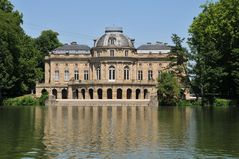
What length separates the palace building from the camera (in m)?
78.1

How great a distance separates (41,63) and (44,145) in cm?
7387

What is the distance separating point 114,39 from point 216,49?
26.7 m

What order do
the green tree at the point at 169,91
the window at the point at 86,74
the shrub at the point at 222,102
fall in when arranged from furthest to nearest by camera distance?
the window at the point at 86,74
the green tree at the point at 169,91
the shrub at the point at 222,102

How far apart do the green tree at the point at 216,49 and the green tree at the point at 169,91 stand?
283 centimetres

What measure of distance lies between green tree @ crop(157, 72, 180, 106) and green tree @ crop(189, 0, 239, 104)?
283 cm

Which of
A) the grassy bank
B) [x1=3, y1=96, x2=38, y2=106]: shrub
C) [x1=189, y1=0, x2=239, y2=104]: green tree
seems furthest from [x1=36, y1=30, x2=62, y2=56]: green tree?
[x1=189, y1=0, x2=239, y2=104]: green tree

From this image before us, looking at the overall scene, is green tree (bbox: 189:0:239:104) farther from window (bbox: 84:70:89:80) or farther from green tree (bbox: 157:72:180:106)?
window (bbox: 84:70:89:80)

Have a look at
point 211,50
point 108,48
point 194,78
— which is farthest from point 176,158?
point 108,48

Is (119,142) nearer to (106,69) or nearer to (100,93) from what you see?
(100,93)

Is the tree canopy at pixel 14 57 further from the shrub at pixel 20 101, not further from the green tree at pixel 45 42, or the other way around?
the green tree at pixel 45 42

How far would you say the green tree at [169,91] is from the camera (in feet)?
204

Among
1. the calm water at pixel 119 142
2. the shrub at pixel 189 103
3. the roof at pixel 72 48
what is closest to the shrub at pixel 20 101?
the roof at pixel 72 48

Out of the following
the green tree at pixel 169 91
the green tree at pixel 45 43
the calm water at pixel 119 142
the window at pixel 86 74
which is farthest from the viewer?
the green tree at pixel 45 43

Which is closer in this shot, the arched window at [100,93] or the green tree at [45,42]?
the arched window at [100,93]
